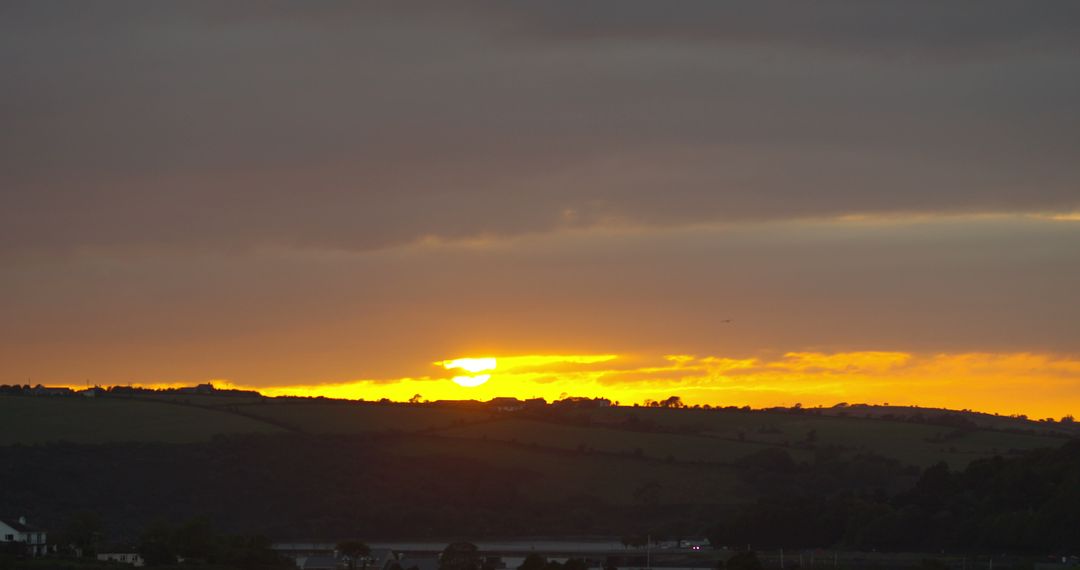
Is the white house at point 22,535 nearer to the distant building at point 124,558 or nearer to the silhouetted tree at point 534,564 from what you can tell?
the distant building at point 124,558

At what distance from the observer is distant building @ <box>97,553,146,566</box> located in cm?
10550

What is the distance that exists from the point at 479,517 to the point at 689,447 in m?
28.8

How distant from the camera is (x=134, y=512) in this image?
160 meters

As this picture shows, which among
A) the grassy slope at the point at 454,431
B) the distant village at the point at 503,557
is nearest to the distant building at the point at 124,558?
the distant village at the point at 503,557

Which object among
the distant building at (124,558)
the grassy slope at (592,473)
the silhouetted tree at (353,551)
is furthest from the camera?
the grassy slope at (592,473)

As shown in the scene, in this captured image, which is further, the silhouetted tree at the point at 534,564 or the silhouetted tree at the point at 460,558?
the silhouetted tree at the point at 460,558

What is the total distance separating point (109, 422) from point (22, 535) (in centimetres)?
7113

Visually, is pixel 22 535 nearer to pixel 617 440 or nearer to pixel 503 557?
pixel 503 557

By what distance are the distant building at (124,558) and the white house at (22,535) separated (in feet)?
13.7

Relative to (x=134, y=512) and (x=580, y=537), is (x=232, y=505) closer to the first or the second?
(x=134, y=512)

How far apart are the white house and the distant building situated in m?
4.19

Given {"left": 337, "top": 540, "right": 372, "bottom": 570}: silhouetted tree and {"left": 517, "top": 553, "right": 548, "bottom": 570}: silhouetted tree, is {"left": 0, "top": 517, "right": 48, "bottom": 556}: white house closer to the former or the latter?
{"left": 337, "top": 540, "right": 372, "bottom": 570}: silhouetted tree

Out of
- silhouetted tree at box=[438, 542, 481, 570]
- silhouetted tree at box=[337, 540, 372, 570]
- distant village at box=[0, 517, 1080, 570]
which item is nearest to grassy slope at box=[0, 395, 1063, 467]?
distant village at box=[0, 517, 1080, 570]

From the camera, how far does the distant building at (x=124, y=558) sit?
346 feet
